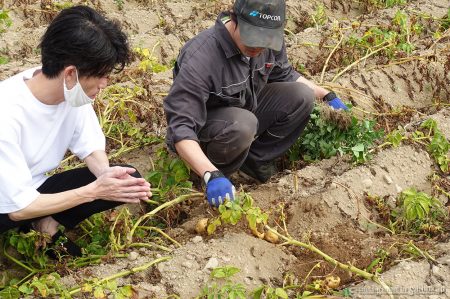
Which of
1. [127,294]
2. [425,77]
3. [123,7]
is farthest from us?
[123,7]

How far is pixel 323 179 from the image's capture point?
370 cm

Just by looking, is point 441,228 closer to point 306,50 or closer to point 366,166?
point 366,166

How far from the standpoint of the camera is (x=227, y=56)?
3.31 m

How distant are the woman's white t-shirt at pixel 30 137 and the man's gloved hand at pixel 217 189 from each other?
1.81 feet

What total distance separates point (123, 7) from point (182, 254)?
14.0ft

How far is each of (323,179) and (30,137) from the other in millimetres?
1618

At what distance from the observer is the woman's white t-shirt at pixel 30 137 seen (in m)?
2.63

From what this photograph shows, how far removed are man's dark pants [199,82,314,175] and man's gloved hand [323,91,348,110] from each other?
7.6 inches

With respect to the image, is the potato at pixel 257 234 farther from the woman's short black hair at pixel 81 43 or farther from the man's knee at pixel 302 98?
the woman's short black hair at pixel 81 43

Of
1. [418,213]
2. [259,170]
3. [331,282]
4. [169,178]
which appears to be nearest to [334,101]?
[259,170]

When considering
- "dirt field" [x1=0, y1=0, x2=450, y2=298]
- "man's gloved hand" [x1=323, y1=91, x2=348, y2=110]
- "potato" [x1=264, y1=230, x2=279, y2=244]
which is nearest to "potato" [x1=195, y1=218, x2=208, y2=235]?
"dirt field" [x1=0, y1=0, x2=450, y2=298]

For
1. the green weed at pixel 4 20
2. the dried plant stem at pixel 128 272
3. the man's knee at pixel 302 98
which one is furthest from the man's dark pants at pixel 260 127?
the green weed at pixel 4 20

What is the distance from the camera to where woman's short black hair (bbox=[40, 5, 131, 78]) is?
258 cm

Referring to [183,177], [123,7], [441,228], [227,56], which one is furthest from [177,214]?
[123,7]
